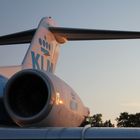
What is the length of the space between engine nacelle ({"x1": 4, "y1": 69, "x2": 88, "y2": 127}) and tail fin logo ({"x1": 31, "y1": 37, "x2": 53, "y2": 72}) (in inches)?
130

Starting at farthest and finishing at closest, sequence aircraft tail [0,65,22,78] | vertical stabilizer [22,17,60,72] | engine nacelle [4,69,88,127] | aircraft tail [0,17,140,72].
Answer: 1. vertical stabilizer [22,17,60,72]
2. aircraft tail [0,17,140,72]
3. aircraft tail [0,65,22,78]
4. engine nacelle [4,69,88,127]

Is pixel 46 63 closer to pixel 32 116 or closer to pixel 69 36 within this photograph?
pixel 69 36

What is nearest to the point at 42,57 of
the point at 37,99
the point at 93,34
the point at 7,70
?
the point at 93,34

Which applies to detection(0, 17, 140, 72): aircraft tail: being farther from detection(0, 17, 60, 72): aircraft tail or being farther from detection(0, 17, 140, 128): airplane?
detection(0, 17, 140, 128): airplane

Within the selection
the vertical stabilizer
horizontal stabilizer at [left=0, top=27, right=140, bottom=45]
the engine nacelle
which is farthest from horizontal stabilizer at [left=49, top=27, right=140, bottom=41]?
the engine nacelle

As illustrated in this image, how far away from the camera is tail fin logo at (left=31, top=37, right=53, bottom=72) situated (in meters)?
9.33

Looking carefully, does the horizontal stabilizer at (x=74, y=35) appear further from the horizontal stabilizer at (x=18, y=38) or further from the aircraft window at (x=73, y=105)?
the aircraft window at (x=73, y=105)

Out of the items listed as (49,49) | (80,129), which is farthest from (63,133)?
(49,49)

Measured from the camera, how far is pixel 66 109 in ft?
19.4

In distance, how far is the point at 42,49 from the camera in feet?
31.5

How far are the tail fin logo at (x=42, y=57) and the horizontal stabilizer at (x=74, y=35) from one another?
355mm

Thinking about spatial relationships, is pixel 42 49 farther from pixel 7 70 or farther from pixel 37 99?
pixel 37 99

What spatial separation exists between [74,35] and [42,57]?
3.23 feet

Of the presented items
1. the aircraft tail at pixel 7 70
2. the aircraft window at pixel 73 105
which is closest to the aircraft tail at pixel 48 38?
the aircraft tail at pixel 7 70
